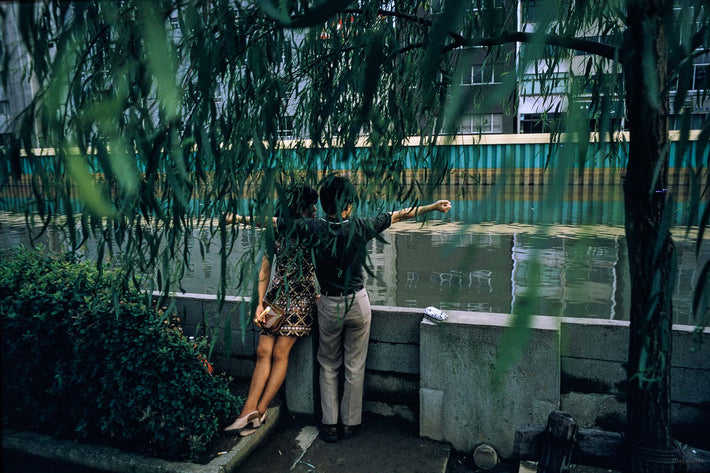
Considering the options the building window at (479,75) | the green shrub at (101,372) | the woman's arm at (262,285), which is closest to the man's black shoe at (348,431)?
the green shrub at (101,372)

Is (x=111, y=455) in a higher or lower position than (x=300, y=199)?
lower

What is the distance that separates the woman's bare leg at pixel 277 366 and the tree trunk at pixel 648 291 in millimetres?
2625

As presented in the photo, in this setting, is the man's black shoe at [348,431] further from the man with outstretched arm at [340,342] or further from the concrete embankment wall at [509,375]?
the concrete embankment wall at [509,375]

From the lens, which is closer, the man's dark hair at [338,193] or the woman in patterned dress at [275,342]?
the man's dark hair at [338,193]

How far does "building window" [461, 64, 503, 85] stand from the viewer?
129cm

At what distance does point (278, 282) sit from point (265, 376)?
779mm

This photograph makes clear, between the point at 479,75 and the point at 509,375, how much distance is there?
2485 mm

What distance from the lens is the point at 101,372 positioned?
3.79m

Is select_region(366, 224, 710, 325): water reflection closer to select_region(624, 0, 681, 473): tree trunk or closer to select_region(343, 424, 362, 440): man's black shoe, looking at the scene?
select_region(343, 424, 362, 440): man's black shoe

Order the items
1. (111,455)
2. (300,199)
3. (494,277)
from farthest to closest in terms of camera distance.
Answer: (494,277)
(111,455)
(300,199)

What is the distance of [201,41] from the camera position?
1936mm

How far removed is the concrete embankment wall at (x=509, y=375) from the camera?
3623 mm

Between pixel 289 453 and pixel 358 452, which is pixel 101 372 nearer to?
pixel 289 453

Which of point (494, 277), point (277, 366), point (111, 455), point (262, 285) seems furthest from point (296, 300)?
point (494, 277)
